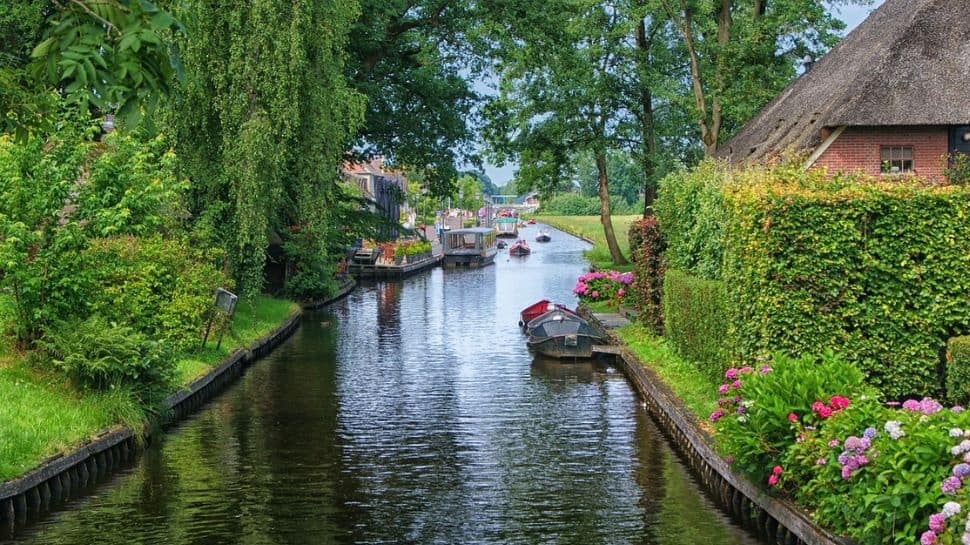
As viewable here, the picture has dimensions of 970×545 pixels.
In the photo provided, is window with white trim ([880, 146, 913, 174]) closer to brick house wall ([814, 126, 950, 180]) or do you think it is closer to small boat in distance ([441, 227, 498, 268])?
brick house wall ([814, 126, 950, 180])

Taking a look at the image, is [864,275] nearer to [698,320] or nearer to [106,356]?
[698,320]

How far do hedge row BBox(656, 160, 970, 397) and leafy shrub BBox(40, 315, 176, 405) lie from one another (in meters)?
9.96

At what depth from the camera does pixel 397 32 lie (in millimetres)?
49000

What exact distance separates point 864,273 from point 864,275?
0.03m

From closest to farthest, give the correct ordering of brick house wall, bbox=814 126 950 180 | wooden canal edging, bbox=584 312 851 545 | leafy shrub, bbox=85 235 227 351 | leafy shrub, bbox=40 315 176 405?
wooden canal edging, bbox=584 312 851 545 → leafy shrub, bbox=40 315 176 405 → leafy shrub, bbox=85 235 227 351 → brick house wall, bbox=814 126 950 180

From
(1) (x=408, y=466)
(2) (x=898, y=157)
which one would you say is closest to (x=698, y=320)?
(1) (x=408, y=466)

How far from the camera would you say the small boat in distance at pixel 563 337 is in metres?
33.0

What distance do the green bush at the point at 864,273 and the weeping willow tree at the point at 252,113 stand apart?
57.8 feet

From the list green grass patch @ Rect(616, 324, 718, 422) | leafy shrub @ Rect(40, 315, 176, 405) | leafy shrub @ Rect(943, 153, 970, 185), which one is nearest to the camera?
leafy shrub @ Rect(40, 315, 176, 405)

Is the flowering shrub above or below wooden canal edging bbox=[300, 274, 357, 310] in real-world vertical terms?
above

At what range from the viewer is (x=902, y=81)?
108 feet

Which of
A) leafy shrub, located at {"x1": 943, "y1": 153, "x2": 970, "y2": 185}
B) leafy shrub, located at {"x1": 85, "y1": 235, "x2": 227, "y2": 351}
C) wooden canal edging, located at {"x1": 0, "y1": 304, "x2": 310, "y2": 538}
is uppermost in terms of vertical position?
leafy shrub, located at {"x1": 943, "y1": 153, "x2": 970, "y2": 185}

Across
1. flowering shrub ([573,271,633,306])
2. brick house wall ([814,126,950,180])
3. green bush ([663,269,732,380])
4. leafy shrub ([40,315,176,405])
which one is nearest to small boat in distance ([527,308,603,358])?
green bush ([663,269,732,380])

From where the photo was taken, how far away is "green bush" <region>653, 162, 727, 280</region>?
939 inches
